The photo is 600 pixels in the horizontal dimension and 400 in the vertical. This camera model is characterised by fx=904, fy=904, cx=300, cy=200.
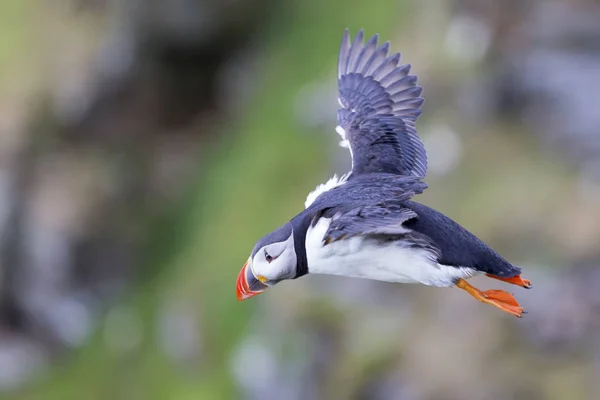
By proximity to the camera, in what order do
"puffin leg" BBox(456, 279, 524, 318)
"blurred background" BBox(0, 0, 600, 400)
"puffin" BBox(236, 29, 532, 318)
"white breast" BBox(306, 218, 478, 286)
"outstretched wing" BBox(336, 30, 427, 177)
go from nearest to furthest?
"puffin" BBox(236, 29, 532, 318)
"white breast" BBox(306, 218, 478, 286)
"puffin leg" BBox(456, 279, 524, 318)
"outstretched wing" BBox(336, 30, 427, 177)
"blurred background" BBox(0, 0, 600, 400)

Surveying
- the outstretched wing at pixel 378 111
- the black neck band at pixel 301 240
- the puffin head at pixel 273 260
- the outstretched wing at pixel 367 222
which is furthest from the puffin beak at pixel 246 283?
the outstretched wing at pixel 378 111

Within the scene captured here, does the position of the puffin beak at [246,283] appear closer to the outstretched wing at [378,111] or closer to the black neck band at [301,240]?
A: the black neck band at [301,240]

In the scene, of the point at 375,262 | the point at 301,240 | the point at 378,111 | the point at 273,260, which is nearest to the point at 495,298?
the point at 375,262

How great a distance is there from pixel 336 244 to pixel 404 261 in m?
0.38

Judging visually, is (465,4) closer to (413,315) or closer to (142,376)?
(413,315)

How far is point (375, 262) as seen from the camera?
14.7 ft

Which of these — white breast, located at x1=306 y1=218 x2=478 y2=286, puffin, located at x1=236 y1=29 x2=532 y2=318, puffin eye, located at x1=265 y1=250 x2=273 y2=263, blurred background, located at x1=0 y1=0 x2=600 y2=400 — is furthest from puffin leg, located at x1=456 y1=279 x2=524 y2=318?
blurred background, located at x1=0 y1=0 x2=600 y2=400

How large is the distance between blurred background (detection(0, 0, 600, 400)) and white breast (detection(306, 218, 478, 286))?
554 centimetres

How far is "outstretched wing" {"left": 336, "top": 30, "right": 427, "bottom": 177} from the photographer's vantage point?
5379mm

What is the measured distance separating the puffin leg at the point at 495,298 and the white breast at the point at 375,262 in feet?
0.38

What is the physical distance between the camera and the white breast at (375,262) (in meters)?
4.35

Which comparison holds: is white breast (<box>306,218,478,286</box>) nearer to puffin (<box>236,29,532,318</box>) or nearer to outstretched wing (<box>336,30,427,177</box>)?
puffin (<box>236,29,532,318</box>)

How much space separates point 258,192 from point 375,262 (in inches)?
426

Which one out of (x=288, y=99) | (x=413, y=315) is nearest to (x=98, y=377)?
(x=288, y=99)
